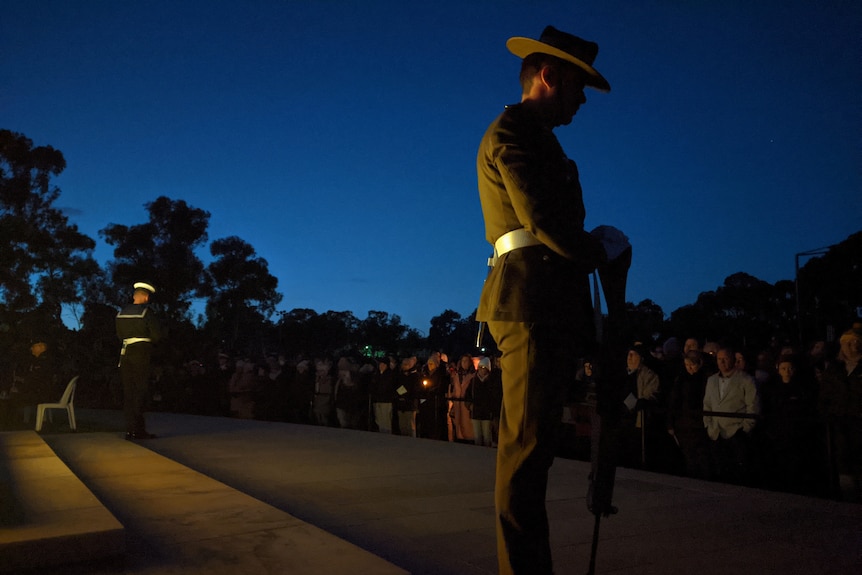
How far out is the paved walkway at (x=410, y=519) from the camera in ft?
11.1

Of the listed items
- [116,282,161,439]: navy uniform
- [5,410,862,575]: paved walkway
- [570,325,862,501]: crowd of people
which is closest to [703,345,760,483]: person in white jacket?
[570,325,862,501]: crowd of people

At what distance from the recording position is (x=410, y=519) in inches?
178

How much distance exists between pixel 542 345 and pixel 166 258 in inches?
1196

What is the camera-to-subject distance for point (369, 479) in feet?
20.0

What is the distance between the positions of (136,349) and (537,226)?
7.56 m

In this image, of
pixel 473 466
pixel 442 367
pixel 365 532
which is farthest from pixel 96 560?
pixel 442 367

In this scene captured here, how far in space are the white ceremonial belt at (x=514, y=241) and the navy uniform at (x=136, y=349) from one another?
710 centimetres

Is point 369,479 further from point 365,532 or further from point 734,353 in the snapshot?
point 734,353

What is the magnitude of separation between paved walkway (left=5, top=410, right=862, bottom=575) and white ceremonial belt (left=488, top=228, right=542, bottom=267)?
5.09 ft

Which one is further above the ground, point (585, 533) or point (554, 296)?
point (554, 296)

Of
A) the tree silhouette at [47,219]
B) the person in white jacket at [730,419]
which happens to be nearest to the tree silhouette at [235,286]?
the tree silhouette at [47,219]

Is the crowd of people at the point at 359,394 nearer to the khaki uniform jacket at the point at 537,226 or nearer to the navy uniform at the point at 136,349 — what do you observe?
the navy uniform at the point at 136,349

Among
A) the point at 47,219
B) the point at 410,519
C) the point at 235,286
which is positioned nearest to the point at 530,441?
the point at 410,519

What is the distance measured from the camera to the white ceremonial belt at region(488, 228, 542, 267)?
2461mm
